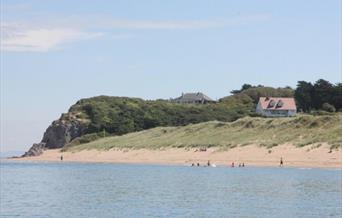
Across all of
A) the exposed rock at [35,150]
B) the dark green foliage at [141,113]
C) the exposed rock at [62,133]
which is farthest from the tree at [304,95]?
the exposed rock at [35,150]

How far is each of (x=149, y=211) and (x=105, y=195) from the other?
1050 cm

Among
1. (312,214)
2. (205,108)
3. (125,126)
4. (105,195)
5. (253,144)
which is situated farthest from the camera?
(205,108)

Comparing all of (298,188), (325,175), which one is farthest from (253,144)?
(298,188)

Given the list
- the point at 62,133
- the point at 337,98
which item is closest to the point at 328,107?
the point at 337,98

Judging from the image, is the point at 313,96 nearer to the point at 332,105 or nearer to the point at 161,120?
the point at 332,105

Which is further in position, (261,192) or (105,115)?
(105,115)

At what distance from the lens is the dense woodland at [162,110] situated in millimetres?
122000

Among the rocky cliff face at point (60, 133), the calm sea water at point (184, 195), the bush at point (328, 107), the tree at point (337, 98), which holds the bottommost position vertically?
the calm sea water at point (184, 195)

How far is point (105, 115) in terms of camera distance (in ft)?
429

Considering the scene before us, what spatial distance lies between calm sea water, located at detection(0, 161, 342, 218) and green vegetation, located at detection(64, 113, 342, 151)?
1750 centimetres

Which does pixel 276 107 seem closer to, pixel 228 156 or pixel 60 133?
A: pixel 60 133

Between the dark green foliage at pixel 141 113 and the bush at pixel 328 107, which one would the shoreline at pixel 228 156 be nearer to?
the dark green foliage at pixel 141 113

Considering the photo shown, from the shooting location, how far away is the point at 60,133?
420ft

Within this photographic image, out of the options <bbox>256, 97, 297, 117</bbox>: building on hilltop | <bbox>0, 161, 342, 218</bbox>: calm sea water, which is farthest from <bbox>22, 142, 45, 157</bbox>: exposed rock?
<bbox>0, 161, 342, 218</bbox>: calm sea water
